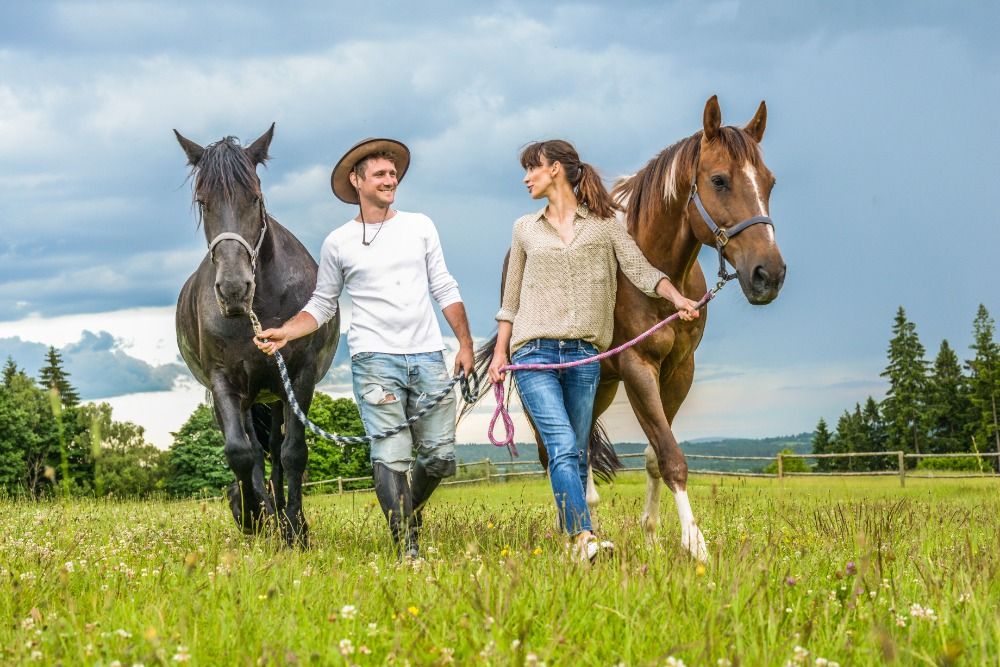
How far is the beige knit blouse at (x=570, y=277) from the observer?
5.48 meters

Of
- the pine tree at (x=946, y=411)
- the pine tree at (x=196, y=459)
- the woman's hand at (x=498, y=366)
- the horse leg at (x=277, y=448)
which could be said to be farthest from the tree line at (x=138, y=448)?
the pine tree at (x=946, y=411)

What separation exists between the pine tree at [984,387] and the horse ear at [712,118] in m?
81.8

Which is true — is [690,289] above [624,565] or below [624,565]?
above

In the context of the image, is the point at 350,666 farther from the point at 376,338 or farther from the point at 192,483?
the point at 192,483

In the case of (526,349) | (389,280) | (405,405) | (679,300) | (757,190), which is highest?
(757,190)

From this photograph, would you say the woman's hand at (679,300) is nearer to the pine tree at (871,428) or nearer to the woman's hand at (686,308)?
the woman's hand at (686,308)

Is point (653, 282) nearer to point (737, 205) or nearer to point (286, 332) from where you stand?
point (737, 205)

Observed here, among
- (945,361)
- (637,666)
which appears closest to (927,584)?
(637,666)

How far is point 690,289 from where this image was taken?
6.70m

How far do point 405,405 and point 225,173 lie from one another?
206cm

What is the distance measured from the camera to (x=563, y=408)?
17.9 feet

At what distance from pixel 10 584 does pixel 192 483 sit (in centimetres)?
5584

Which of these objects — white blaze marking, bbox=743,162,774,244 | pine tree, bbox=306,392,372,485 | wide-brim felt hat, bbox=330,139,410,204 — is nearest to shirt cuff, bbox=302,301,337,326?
wide-brim felt hat, bbox=330,139,410,204

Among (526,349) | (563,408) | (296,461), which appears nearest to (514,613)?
(563,408)
